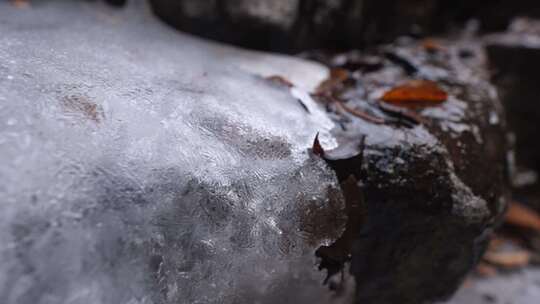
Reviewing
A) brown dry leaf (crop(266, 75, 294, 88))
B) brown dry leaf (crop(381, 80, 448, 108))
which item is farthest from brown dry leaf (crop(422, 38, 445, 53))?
brown dry leaf (crop(266, 75, 294, 88))

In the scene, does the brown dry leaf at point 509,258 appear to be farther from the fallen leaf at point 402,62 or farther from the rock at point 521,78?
the fallen leaf at point 402,62

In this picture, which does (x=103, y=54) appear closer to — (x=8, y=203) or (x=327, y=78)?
(x=8, y=203)

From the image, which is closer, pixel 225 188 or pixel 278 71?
pixel 225 188

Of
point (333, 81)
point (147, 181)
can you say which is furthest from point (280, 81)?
point (147, 181)

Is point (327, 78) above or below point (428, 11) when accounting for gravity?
below

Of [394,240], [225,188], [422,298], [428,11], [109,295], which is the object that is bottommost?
[422,298]

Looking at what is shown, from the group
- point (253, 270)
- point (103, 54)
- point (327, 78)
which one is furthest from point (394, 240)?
point (103, 54)

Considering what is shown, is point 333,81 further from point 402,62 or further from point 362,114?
point 402,62

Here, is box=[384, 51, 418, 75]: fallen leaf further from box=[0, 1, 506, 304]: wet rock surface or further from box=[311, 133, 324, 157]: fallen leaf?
box=[311, 133, 324, 157]: fallen leaf
